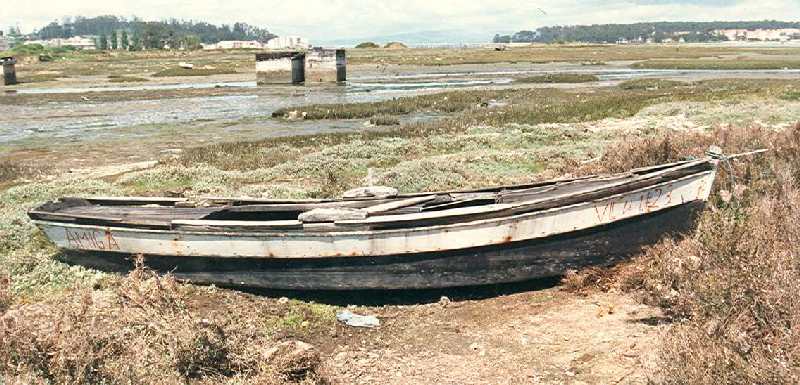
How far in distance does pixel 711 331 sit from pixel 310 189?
1122 centimetres

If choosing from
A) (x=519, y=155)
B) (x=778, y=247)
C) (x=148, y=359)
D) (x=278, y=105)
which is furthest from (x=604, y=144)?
(x=278, y=105)

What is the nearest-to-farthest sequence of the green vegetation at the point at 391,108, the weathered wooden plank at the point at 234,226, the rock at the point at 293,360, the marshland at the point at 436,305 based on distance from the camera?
1. the marshland at the point at 436,305
2. the rock at the point at 293,360
3. the weathered wooden plank at the point at 234,226
4. the green vegetation at the point at 391,108

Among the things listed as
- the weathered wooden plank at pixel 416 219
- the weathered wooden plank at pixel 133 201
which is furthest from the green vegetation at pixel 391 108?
the weathered wooden plank at pixel 416 219

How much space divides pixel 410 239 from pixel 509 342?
2001mm

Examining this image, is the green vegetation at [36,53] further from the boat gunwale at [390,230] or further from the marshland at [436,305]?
the boat gunwale at [390,230]

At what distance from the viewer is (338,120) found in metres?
34.4

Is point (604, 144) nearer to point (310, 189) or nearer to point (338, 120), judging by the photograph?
point (310, 189)

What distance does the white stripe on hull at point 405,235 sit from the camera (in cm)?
898

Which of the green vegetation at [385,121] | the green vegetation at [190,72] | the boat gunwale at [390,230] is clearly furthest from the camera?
the green vegetation at [190,72]

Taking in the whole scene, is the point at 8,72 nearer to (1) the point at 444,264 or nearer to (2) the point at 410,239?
(2) the point at 410,239

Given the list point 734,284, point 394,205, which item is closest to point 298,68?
point 394,205

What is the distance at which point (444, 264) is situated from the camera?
9219 millimetres

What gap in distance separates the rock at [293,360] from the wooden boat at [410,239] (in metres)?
2.23

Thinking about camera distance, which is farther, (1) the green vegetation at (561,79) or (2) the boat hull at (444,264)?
(1) the green vegetation at (561,79)
